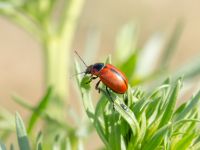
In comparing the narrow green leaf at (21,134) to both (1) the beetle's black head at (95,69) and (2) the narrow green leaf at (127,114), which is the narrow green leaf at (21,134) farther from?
(1) the beetle's black head at (95,69)

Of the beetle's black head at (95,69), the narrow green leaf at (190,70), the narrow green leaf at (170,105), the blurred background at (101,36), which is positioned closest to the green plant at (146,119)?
the narrow green leaf at (170,105)

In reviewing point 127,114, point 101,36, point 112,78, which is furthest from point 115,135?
point 101,36

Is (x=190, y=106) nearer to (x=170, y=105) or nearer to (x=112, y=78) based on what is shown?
(x=170, y=105)

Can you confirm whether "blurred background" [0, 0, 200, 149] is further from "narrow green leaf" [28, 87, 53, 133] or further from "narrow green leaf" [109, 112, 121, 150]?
"narrow green leaf" [109, 112, 121, 150]

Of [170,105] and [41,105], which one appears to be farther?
[41,105]

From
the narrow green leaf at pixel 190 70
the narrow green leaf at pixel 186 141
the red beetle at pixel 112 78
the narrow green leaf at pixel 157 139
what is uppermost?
the red beetle at pixel 112 78

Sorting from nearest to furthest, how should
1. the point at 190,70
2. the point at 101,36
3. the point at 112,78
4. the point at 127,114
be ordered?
1. the point at 127,114
2. the point at 112,78
3. the point at 190,70
4. the point at 101,36
